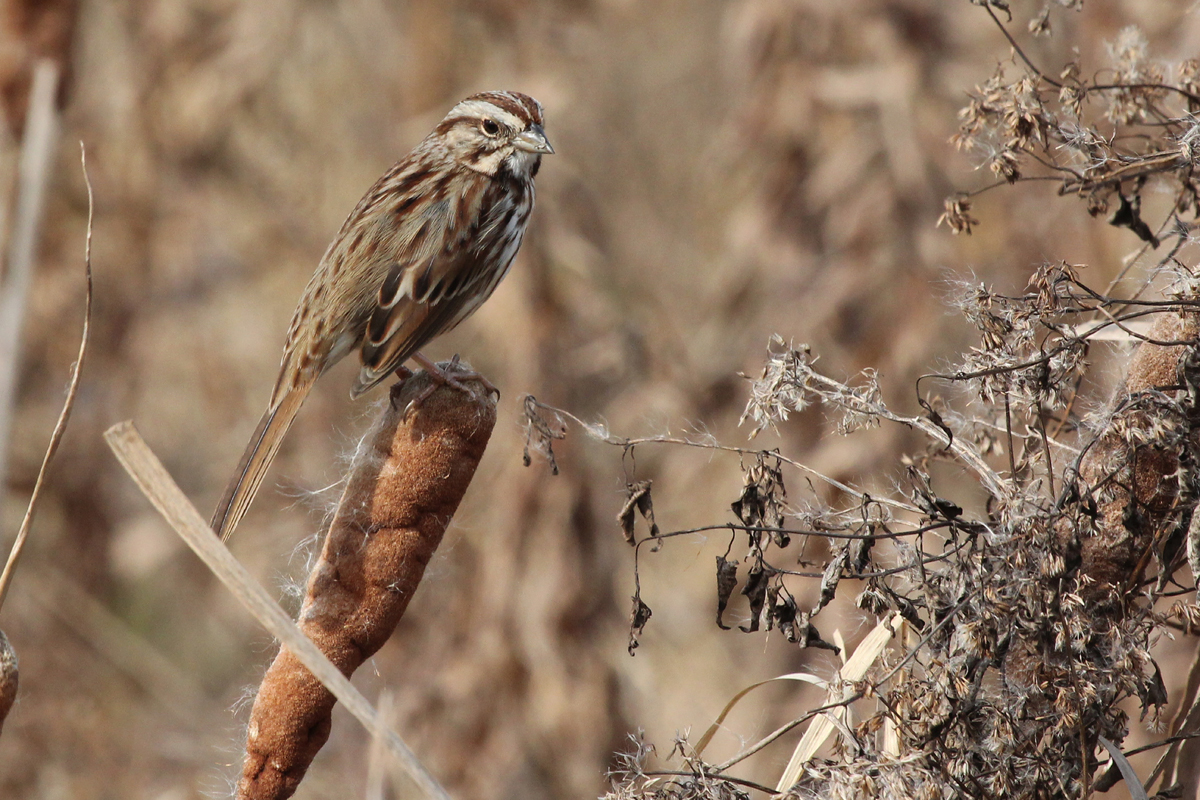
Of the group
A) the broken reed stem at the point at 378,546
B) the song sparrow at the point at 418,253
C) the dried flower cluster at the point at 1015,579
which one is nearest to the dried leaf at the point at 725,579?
the dried flower cluster at the point at 1015,579

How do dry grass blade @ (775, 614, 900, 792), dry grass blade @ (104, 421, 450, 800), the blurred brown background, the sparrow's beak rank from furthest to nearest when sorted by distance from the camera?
the blurred brown background, the sparrow's beak, dry grass blade @ (775, 614, 900, 792), dry grass blade @ (104, 421, 450, 800)

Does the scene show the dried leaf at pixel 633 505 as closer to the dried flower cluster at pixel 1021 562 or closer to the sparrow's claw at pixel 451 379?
the dried flower cluster at pixel 1021 562

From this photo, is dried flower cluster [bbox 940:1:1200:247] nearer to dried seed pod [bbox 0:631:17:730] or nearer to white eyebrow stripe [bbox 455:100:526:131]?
white eyebrow stripe [bbox 455:100:526:131]

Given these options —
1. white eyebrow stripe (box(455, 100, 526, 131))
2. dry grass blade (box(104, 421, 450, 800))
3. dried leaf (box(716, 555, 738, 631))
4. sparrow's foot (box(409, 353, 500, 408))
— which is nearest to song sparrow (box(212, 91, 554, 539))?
white eyebrow stripe (box(455, 100, 526, 131))

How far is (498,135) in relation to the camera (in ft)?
12.8

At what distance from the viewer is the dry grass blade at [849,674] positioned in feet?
7.09

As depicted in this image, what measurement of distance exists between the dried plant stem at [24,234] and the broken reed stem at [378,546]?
974mm

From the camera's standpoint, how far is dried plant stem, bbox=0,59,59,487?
9.02ft

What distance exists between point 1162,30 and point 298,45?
4503 mm

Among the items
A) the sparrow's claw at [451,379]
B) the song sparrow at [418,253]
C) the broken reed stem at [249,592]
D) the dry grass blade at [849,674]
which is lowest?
the broken reed stem at [249,592]

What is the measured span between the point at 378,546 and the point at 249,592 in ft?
1.05

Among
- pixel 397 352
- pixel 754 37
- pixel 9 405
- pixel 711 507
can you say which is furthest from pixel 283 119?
pixel 9 405

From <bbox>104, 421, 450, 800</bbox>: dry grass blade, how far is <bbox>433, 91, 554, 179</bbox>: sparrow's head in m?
2.21

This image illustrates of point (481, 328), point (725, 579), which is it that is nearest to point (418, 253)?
point (725, 579)
